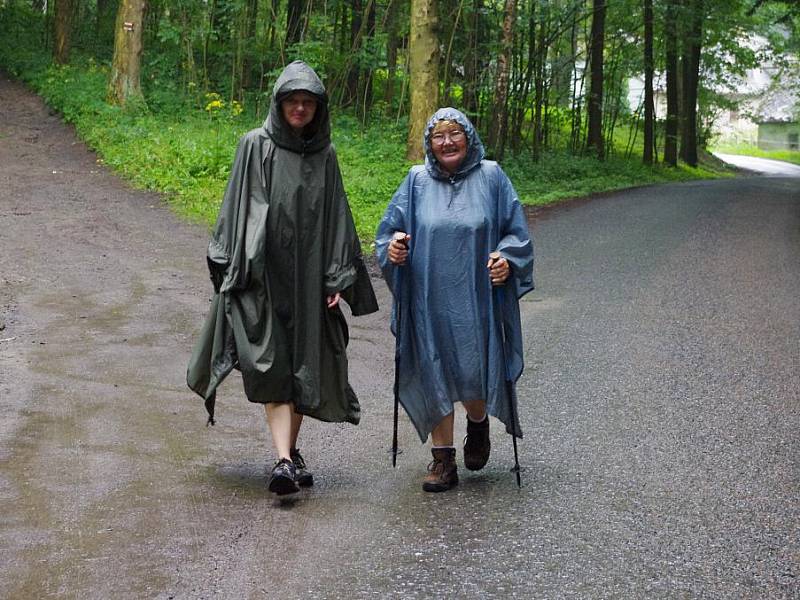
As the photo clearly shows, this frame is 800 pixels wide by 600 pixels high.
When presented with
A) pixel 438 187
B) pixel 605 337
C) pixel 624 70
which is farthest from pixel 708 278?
pixel 624 70

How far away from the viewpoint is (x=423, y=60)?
1888cm

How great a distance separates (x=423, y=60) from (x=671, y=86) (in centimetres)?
2051

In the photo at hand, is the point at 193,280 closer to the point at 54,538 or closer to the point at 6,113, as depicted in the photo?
the point at 54,538

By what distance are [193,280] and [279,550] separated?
7.32 meters

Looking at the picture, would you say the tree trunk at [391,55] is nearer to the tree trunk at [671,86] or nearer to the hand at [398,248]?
the tree trunk at [671,86]

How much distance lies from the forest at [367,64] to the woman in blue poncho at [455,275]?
9818mm

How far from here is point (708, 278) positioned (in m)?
12.8

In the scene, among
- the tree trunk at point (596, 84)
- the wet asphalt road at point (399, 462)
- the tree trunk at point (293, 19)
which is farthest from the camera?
the tree trunk at point (596, 84)

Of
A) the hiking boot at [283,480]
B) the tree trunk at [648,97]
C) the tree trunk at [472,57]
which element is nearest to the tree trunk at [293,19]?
the tree trunk at [472,57]

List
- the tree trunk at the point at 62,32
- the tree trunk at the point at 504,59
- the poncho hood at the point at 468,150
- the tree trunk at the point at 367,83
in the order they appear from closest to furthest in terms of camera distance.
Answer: the poncho hood at the point at 468,150
the tree trunk at the point at 504,59
the tree trunk at the point at 367,83
the tree trunk at the point at 62,32

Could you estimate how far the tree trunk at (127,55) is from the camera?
21.8 m

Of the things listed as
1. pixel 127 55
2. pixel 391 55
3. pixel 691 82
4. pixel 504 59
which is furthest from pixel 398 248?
pixel 691 82

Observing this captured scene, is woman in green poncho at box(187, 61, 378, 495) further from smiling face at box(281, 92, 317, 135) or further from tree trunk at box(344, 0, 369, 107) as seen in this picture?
tree trunk at box(344, 0, 369, 107)

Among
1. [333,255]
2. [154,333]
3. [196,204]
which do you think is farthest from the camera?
[196,204]
